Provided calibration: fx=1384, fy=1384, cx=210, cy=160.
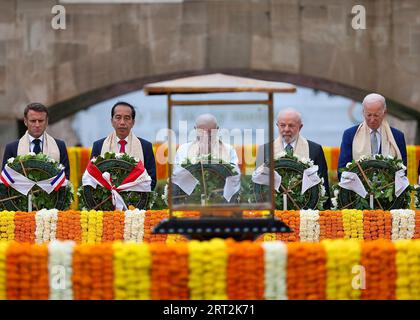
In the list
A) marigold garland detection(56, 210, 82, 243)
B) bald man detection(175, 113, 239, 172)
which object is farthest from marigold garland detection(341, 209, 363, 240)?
marigold garland detection(56, 210, 82, 243)

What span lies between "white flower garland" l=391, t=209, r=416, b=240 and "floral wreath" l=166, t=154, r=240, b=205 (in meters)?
2.10

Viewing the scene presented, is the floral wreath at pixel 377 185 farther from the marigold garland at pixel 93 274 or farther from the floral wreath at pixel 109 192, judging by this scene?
the marigold garland at pixel 93 274

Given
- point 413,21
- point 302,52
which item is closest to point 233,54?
point 302,52

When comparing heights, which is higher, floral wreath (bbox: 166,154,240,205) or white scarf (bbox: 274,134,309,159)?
white scarf (bbox: 274,134,309,159)

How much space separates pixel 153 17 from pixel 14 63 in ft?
7.05

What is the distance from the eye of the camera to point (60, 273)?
8.61m

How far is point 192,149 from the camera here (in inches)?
396

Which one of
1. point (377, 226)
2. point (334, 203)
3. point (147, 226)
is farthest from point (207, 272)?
point (334, 203)

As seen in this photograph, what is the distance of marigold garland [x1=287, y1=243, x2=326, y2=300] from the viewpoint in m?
8.59

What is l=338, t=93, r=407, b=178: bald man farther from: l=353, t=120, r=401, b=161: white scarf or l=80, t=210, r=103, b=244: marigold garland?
l=80, t=210, r=103, b=244: marigold garland

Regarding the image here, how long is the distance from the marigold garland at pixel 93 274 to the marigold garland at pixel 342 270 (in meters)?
1.36

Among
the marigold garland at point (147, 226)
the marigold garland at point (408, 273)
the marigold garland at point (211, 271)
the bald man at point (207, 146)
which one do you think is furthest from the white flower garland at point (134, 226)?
the marigold garland at point (408, 273)

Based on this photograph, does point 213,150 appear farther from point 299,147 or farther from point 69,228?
point 299,147
